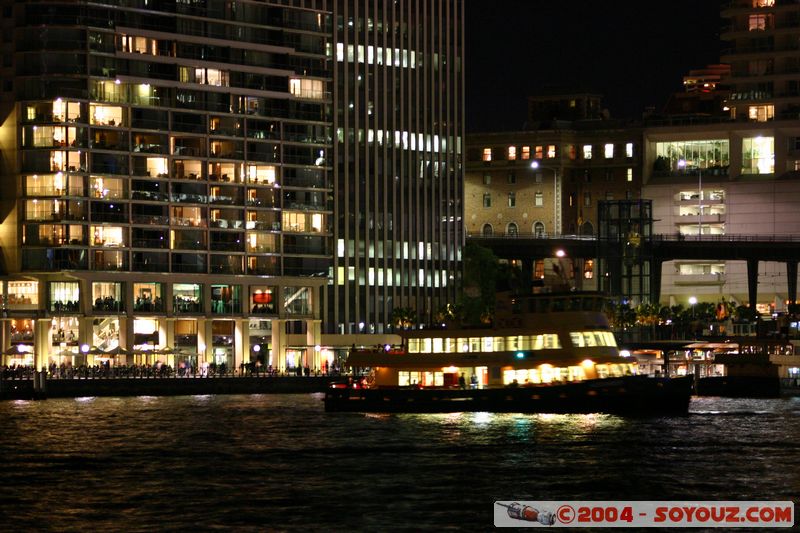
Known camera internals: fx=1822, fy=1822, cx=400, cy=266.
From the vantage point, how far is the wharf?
156m

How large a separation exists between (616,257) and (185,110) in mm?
48584

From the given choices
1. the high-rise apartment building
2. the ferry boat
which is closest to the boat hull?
the ferry boat

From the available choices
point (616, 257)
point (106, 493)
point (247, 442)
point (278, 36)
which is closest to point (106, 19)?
point (278, 36)

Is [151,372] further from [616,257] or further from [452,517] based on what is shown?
[452,517]

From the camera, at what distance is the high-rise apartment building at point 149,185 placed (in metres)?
182

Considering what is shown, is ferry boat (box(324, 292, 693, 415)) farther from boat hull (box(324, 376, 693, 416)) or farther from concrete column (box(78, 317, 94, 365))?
concrete column (box(78, 317, 94, 365))

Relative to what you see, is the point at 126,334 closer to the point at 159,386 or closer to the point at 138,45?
the point at 159,386

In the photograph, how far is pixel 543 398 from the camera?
126000 millimetres

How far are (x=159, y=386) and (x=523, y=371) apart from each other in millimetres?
47132

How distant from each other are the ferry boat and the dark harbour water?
5.41ft

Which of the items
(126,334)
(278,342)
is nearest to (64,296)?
(126,334)

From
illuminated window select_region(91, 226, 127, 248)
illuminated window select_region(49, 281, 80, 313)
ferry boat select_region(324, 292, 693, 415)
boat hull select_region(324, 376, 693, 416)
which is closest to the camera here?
boat hull select_region(324, 376, 693, 416)

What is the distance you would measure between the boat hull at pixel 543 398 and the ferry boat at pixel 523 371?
0.23ft

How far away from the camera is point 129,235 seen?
186 meters
